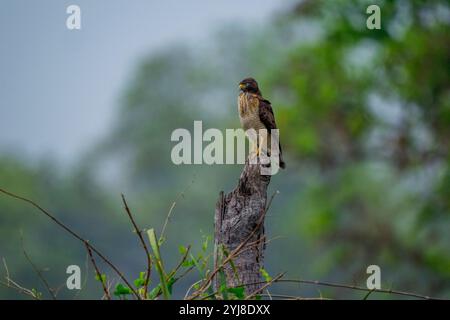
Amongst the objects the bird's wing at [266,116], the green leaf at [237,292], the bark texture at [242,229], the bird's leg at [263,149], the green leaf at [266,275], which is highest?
the bird's wing at [266,116]

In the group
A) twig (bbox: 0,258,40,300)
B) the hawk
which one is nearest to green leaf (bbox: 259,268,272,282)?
twig (bbox: 0,258,40,300)

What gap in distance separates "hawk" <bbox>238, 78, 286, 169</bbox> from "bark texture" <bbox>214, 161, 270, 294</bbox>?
2.87 metres

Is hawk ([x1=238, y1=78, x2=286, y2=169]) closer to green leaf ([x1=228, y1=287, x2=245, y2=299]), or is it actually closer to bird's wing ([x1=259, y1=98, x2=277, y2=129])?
bird's wing ([x1=259, y1=98, x2=277, y2=129])

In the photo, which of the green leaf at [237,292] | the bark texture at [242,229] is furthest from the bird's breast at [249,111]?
the green leaf at [237,292]

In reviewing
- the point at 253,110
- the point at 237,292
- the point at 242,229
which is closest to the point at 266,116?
the point at 253,110

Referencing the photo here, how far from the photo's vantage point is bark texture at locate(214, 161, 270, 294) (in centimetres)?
542

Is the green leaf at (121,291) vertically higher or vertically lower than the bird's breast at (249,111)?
lower

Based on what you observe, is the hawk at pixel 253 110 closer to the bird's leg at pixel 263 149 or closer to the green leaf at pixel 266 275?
the bird's leg at pixel 263 149

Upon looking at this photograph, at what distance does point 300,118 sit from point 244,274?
75.8 ft

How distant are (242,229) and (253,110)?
3.24 m

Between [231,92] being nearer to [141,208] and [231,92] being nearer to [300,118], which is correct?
[141,208]

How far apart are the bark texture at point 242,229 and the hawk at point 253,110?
2.87 meters

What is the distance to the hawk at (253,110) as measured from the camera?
8617 millimetres

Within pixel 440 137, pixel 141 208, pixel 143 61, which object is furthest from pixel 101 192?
pixel 440 137
